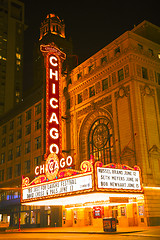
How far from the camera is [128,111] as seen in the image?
2933 cm

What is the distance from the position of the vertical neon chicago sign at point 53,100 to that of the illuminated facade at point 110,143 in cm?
51

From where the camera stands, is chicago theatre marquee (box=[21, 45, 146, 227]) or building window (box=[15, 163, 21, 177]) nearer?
chicago theatre marquee (box=[21, 45, 146, 227])

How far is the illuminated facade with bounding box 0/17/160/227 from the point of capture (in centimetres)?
2492

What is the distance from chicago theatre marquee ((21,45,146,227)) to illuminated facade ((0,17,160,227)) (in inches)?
3.4

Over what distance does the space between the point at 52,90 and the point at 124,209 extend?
1661cm

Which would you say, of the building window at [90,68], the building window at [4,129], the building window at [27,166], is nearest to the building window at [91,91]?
the building window at [90,68]

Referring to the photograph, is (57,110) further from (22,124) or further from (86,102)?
(22,124)

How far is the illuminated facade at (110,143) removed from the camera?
981 inches

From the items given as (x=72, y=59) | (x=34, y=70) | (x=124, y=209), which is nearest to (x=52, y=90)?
(x=124, y=209)

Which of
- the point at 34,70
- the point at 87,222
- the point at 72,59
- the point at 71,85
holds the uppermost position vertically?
the point at 34,70

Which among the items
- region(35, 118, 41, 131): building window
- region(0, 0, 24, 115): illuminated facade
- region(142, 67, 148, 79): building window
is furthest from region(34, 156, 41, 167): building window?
region(0, 0, 24, 115): illuminated facade

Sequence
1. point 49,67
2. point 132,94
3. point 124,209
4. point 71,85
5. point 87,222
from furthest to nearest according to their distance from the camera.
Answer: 1. point 71,85
2. point 49,67
3. point 87,222
4. point 132,94
5. point 124,209

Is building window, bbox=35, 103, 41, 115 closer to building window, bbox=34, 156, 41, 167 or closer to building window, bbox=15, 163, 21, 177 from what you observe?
building window, bbox=34, 156, 41, 167

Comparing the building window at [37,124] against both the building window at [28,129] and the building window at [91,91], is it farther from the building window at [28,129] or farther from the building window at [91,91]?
the building window at [91,91]
